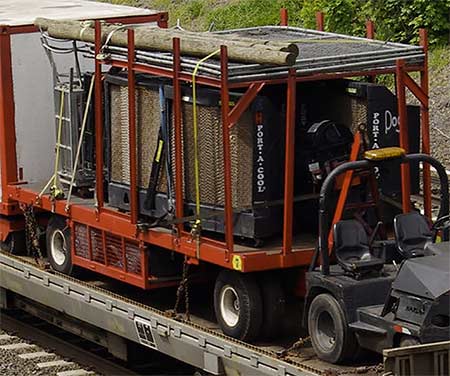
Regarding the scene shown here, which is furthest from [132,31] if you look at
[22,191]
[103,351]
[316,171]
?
[103,351]

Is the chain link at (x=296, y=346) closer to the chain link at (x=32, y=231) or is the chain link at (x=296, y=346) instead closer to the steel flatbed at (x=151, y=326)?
the steel flatbed at (x=151, y=326)

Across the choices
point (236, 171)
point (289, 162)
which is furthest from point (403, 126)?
point (236, 171)

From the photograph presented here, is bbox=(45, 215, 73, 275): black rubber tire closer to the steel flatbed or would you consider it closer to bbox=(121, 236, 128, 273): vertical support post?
the steel flatbed

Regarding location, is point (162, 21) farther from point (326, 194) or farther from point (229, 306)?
point (326, 194)

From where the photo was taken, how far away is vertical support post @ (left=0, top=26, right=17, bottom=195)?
1355 cm

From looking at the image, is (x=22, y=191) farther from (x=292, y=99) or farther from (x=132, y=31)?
(x=292, y=99)

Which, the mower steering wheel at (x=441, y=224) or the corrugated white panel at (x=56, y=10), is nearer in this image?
the mower steering wheel at (x=441, y=224)

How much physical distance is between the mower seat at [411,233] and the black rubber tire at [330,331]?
0.73m

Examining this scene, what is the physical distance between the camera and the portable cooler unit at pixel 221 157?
1059cm

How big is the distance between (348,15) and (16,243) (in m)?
11.9

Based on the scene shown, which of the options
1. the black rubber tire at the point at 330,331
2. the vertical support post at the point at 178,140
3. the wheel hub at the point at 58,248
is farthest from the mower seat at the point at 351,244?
the wheel hub at the point at 58,248

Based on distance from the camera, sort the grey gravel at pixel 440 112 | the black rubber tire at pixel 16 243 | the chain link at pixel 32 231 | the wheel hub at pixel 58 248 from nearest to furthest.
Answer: the wheel hub at pixel 58 248 < the chain link at pixel 32 231 < the black rubber tire at pixel 16 243 < the grey gravel at pixel 440 112

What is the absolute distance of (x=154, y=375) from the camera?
12.7 m

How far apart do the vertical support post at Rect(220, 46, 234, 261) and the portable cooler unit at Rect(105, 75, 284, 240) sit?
163 mm
